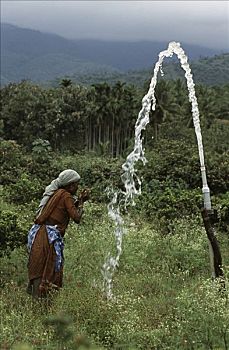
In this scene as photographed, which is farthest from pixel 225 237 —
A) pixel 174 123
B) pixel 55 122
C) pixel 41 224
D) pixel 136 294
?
pixel 55 122

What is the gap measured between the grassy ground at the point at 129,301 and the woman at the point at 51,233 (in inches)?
9.2

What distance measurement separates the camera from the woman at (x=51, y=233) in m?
6.35

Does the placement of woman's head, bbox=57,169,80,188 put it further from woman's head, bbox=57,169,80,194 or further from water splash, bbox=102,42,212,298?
water splash, bbox=102,42,212,298

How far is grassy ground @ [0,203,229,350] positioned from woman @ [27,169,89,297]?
0.23m

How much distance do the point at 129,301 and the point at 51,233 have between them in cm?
122

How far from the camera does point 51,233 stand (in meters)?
6.41

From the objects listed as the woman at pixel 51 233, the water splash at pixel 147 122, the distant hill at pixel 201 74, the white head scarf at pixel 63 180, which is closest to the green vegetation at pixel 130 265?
the water splash at pixel 147 122

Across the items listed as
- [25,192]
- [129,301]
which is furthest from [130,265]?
[25,192]

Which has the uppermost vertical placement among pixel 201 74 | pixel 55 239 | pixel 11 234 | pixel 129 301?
pixel 201 74

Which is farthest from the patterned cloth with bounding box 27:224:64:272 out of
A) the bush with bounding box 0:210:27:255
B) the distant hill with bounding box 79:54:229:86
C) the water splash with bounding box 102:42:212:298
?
the distant hill with bounding box 79:54:229:86

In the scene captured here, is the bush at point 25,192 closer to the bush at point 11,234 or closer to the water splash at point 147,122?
the water splash at point 147,122

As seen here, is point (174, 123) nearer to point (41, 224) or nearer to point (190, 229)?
point (190, 229)

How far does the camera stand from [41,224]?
6.46 meters

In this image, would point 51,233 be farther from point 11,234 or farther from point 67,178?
point 11,234
